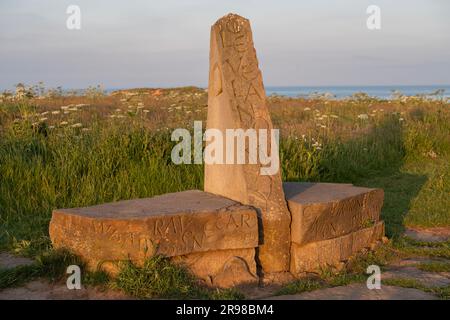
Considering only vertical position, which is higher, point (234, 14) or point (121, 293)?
point (234, 14)

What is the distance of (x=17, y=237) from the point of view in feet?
17.2

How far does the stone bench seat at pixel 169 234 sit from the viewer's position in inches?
157

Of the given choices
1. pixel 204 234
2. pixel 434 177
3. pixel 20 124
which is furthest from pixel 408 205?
pixel 20 124

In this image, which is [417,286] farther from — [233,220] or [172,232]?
[172,232]

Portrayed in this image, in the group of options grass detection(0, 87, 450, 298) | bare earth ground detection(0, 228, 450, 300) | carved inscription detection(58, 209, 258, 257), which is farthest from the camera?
grass detection(0, 87, 450, 298)

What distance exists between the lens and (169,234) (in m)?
4.07

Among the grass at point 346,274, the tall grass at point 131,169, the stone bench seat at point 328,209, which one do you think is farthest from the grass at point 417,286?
the tall grass at point 131,169

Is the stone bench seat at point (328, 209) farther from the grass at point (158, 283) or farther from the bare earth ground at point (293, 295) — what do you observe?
the grass at point (158, 283)

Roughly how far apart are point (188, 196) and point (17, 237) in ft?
5.83

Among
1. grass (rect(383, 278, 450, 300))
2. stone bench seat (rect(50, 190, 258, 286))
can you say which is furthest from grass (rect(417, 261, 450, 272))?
stone bench seat (rect(50, 190, 258, 286))

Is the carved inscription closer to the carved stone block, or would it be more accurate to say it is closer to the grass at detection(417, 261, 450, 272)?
the carved stone block

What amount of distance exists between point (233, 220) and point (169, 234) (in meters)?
0.52

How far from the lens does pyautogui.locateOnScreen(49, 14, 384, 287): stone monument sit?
4.03 metres

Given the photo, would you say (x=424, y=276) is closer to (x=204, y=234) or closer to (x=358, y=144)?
(x=204, y=234)
